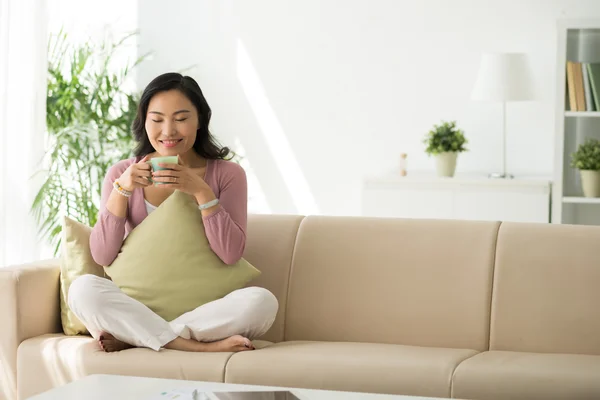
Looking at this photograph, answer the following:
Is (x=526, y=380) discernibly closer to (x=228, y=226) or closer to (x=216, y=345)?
(x=216, y=345)

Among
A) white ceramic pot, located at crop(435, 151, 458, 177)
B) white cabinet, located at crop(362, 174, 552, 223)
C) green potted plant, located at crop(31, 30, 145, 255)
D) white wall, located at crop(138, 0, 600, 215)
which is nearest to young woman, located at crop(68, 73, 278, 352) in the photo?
green potted plant, located at crop(31, 30, 145, 255)

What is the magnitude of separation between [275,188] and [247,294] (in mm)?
2803

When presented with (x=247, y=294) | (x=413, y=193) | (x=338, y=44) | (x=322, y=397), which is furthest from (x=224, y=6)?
(x=322, y=397)

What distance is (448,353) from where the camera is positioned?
272 centimetres

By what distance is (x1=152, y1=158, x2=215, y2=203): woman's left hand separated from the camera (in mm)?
2842

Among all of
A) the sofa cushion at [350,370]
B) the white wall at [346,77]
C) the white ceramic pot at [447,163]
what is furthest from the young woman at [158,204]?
the white wall at [346,77]

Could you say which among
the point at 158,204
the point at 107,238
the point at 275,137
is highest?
the point at 275,137

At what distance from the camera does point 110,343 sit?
2.72m

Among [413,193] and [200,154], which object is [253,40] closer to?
[413,193]

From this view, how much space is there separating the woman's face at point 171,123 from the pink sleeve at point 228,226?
21 cm

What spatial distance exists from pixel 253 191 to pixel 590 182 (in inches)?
77.7

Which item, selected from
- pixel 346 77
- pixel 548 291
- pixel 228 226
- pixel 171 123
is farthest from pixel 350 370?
pixel 346 77

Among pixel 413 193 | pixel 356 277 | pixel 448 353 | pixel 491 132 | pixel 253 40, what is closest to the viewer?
pixel 448 353

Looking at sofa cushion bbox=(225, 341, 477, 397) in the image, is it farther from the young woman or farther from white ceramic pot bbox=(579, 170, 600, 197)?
white ceramic pot bbox=(579, 170, 600, 197)
